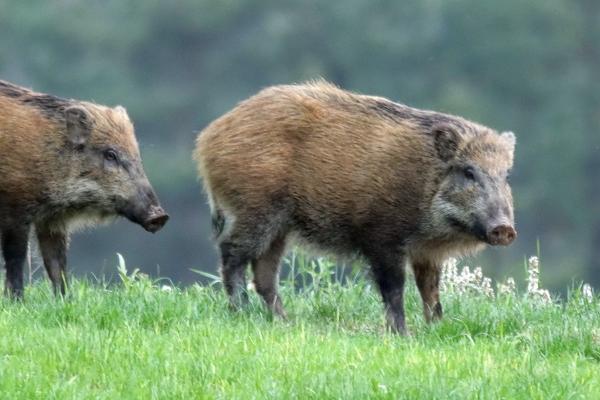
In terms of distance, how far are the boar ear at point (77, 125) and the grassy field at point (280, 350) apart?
109cm

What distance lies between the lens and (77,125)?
38.1 feet

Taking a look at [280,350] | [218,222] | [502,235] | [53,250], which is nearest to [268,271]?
[218,222]

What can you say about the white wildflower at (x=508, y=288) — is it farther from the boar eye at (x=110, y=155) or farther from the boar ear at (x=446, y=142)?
the boar eye at (x=110, y=155)

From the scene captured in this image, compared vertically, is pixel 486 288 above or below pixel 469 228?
below

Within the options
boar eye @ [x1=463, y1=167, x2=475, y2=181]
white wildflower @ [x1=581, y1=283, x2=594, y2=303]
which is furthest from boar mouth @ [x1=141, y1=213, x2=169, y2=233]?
white wildflower @ [x1=581, y1=283, x2=594, y2=303]

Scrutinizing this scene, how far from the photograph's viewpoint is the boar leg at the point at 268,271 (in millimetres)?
11258

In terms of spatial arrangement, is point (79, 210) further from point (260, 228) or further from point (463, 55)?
point (463, 55)

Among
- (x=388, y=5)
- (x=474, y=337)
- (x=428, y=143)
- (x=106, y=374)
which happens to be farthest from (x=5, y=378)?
(x=388, y=5)

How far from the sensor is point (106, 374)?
8.72 metres

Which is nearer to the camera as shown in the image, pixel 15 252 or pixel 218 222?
pixel 15 252

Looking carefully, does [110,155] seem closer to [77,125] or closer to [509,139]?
[77,125]

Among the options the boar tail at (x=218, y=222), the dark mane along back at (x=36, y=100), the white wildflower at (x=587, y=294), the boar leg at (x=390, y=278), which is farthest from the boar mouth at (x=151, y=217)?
the white wildflower at (x=587, y=294)

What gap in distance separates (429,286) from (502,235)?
0.59 meters

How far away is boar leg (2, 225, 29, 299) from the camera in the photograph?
1112 cm
